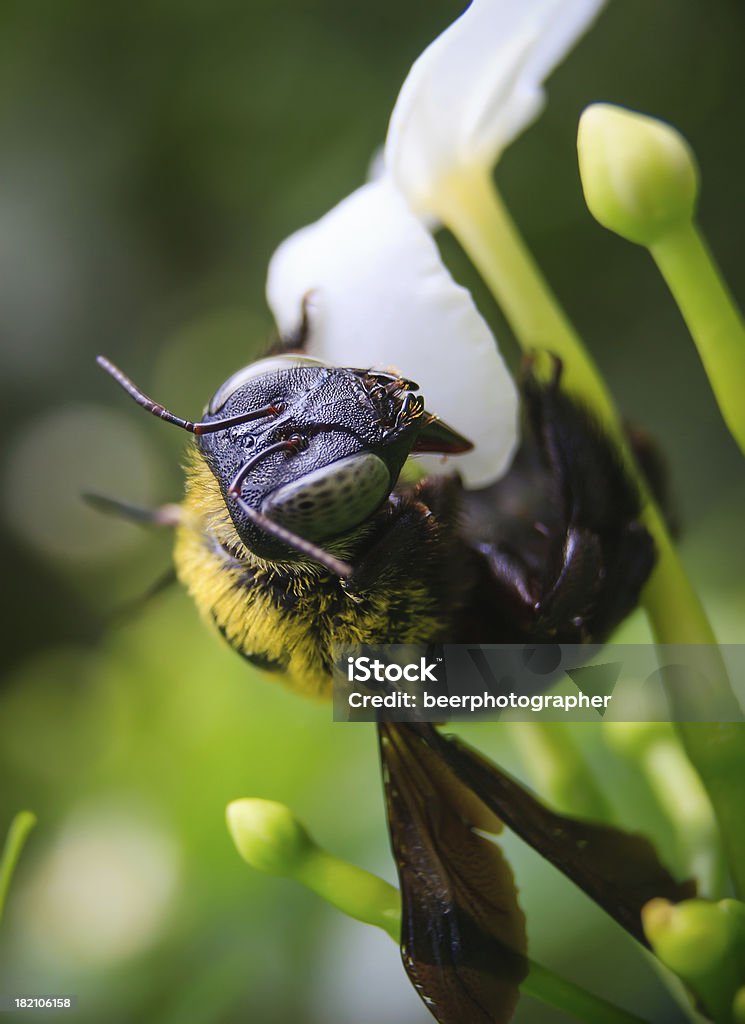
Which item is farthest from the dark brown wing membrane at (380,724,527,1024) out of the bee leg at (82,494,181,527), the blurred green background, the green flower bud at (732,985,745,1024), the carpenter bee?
the blurred green background

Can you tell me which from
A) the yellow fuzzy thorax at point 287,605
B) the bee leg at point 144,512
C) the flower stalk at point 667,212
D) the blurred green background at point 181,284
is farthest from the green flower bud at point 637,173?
the blurred green background at point 181,284

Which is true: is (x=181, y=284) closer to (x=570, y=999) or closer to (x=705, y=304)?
(x=705, y=304)

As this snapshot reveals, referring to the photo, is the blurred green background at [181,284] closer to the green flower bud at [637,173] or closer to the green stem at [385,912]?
the green stem at [385,912]

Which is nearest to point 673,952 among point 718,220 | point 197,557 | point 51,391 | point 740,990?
point 740,990

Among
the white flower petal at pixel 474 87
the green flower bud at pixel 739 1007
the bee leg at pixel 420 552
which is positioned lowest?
the green flower bud at pixel 739 1007

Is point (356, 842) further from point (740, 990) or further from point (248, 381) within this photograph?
point (248, 381)

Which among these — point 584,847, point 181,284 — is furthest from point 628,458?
point 181,284
